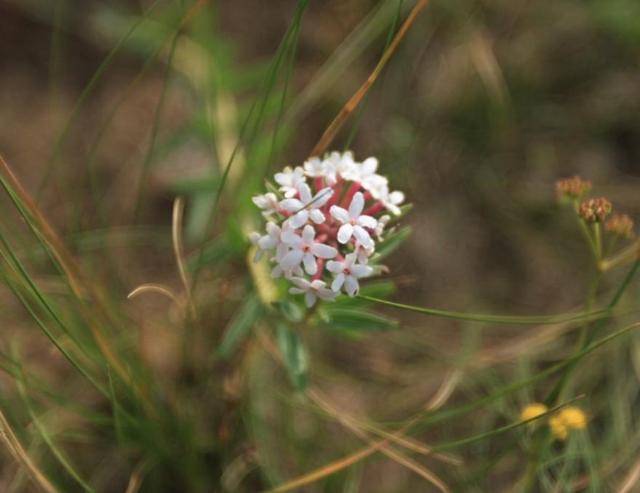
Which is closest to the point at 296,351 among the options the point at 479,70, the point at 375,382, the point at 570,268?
the point at 375,382

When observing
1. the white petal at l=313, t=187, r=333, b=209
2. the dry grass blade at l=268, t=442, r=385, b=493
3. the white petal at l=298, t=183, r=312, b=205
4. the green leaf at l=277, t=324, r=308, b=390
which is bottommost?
the dry grass blade at l=268, t=442, r=385, b=493

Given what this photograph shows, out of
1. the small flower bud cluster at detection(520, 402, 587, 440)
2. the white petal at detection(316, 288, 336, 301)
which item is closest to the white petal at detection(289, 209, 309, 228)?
the white petal at detection(316, 288, 336, 301)

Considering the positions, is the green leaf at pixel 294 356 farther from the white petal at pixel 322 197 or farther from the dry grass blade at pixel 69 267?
the white petal at pixel 322 197

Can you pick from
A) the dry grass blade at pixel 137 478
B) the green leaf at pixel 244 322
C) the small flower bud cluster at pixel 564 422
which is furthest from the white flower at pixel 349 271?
the dry grass blade at pixel 137 478

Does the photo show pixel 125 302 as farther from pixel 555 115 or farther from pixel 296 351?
pixel 555 115

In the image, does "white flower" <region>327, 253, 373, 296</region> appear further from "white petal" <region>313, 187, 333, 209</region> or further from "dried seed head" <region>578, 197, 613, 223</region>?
"dried seed head" <region>578, 197, 613, 223</region>

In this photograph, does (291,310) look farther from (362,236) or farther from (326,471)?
(326,471)
